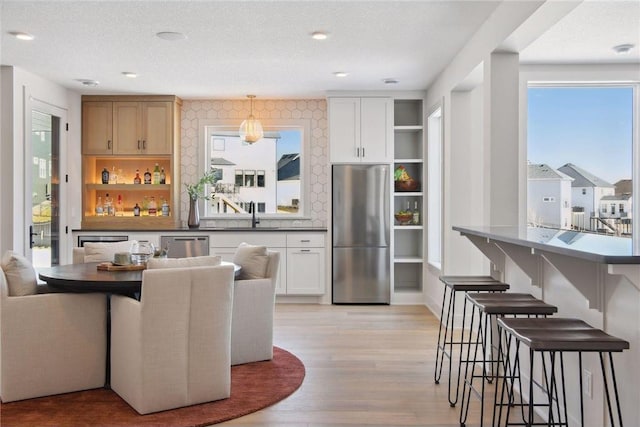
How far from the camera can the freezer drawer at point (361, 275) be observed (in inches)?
268

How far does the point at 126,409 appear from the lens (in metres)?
3.29

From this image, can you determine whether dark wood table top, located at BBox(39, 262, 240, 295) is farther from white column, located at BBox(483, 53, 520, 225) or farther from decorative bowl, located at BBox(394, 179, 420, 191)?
decorative bowl, located at BBox(394, 179, 420, 191)

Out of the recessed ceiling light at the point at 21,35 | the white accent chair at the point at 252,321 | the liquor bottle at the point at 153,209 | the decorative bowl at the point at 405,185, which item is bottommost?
the white accent chair at the point at 252,321

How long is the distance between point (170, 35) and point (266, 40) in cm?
74

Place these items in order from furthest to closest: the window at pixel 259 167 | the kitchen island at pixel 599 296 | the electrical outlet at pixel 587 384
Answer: the window at pixel 259 167, the electrical outlet at pixel 587 384, the kitchen island at pixel 599 296

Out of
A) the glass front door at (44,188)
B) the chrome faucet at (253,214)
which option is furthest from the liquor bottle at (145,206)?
the chrome faucet at (253,214)

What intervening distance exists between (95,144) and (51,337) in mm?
4017

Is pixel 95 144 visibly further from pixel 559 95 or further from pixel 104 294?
pixel 559 95

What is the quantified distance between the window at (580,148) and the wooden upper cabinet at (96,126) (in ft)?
15.9

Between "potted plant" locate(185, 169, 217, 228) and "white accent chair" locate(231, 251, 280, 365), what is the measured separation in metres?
2.96

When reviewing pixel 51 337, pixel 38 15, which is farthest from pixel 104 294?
pixel 38 15

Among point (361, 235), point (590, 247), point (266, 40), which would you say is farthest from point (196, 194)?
point (590, 247)

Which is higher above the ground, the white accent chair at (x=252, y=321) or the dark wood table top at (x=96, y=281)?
the dark wood table top at (x=96, y=281)

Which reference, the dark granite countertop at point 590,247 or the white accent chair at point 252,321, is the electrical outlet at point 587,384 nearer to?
the dark granite countertop at point 590,247
